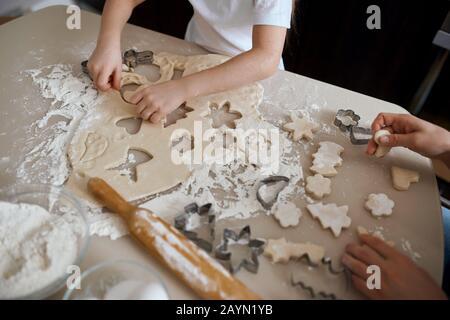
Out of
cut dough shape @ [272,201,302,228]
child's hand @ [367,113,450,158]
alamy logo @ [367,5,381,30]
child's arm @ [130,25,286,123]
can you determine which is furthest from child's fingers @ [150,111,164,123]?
alamy logo @ [367,5,381,30]

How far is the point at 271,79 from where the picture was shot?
0.99 meters

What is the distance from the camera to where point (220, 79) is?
906mm

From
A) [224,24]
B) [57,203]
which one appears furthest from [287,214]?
[224,24]

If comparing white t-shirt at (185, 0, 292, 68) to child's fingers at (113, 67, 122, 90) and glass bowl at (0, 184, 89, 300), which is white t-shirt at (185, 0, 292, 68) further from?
glass bowl at (0, 184, 89, 300)

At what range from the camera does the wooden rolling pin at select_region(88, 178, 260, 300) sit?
559 mm

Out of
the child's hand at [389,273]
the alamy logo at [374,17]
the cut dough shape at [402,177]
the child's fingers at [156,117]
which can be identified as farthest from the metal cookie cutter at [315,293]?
the alamy logo at [374,17]

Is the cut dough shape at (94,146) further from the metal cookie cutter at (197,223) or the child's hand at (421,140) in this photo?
the child's hand at (421,140)

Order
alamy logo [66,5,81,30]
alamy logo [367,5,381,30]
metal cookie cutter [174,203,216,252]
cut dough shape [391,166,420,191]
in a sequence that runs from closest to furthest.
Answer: metal cookie cutter [174,203,216,252] < cut dough shape [391,166,420,191] < alamy logo [66,5,81,30] < alamy logo [367,5,381,30]

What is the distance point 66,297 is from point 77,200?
19 cm

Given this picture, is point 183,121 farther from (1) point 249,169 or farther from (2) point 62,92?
(2) point 62,92

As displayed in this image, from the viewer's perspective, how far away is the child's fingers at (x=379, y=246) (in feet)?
2.07

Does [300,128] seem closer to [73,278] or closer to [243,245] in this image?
[243,245]

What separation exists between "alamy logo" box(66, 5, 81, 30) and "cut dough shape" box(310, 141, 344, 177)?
819mm

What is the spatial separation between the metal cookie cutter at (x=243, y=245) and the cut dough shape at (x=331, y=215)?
12 centimetres
